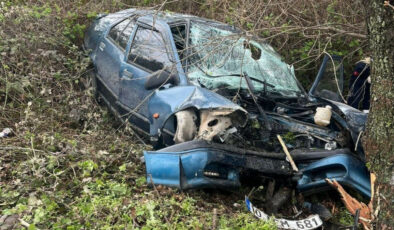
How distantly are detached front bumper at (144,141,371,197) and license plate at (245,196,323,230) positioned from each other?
0.28 meters

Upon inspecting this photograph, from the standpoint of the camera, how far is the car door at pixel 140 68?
17.4 feet

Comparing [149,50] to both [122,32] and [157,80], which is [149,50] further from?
[122,32]

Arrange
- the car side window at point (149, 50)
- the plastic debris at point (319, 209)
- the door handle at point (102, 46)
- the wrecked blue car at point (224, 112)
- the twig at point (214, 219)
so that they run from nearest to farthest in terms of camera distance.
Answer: the twig at point (214, 219) → the wrecked blue car at point (224, 112) → the plastic debris at point (319, 209) → the car side window at point (149, 50) → the door handle at point (102, 46)

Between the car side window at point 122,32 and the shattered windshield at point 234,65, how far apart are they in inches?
→ 40.9

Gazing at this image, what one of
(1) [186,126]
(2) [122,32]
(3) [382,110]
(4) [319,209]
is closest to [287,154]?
(4) [319,209]

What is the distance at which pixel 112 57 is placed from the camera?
20.2 feet

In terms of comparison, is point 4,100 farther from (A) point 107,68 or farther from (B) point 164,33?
(B) point 164,33

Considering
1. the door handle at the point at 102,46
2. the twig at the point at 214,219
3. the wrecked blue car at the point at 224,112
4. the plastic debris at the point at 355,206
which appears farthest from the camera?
the door handle at the point at 102,46

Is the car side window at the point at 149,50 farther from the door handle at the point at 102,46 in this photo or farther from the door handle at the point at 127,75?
the door handle at the point at 102,46

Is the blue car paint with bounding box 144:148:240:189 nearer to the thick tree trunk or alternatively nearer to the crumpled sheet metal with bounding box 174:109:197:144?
the crumpled sheet metal with bounding box 174:109:197:144

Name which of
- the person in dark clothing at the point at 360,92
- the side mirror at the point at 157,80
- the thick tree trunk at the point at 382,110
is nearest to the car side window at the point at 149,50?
the side mirror at the point at 157,80

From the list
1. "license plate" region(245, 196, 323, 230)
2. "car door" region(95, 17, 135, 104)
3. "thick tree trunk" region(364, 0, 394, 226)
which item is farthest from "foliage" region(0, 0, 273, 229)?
"thick tree trunk" region(364, 0, 394, 226)

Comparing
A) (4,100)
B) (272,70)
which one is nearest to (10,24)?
(4,100)

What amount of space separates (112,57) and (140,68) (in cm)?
77
